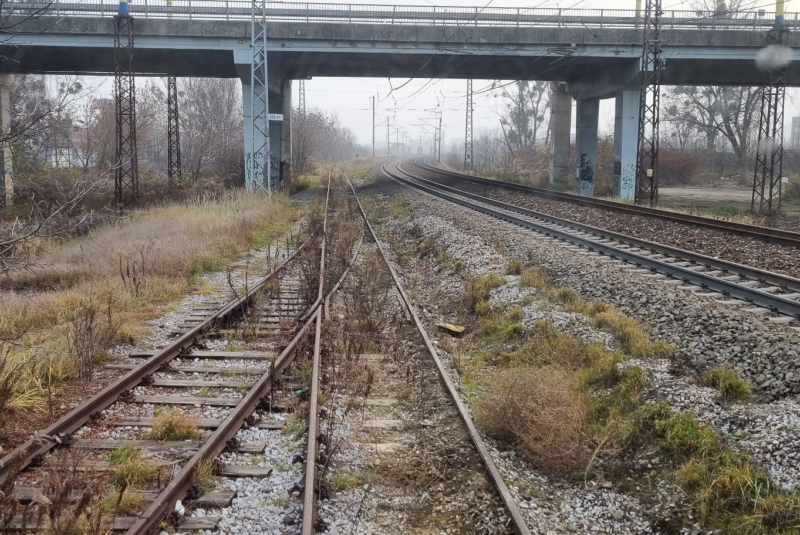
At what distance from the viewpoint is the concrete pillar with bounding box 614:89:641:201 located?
2895 cm

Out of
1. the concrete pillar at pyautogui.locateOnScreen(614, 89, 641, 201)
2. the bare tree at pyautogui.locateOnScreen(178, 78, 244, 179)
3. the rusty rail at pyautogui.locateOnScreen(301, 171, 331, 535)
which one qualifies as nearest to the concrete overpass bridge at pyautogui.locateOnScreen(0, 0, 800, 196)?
the concrete pillar at pyautogui.locateOnScreen(614, 89, 641, 201)

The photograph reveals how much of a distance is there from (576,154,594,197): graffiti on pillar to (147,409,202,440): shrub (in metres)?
29.7

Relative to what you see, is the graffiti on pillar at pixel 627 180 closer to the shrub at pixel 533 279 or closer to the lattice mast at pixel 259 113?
the lattice mast at pixel 259 113

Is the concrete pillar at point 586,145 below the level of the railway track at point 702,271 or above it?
above

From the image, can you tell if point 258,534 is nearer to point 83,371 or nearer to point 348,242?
point 83,371

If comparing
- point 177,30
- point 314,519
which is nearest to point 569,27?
point 177,30

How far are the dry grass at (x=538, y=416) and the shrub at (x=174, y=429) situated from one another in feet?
8.44

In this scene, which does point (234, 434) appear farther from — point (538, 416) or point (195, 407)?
point (538, 416)

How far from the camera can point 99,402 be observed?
564 cm

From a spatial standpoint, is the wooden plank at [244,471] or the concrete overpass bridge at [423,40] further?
the concrete overpass bridge at [423,40]

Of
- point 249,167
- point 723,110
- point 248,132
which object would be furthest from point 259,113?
point 723,110

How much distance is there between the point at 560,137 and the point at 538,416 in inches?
1323

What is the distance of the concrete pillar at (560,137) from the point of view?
36844 mm

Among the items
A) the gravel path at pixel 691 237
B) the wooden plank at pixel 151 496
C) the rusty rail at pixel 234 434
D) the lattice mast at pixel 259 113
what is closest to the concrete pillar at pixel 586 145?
the gravel path at pixel 691 237
